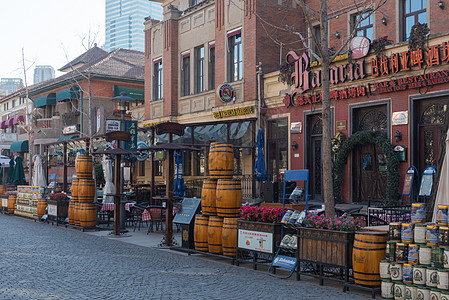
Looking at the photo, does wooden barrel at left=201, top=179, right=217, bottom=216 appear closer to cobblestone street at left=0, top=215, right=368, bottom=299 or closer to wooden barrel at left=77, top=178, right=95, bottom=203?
cobblestone street at left=0, top=215, right=368, bottom=299

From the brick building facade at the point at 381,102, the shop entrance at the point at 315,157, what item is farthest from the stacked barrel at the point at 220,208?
the shop entrance at the point at 315,157

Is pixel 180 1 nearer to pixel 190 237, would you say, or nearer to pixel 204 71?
pixel 204 71

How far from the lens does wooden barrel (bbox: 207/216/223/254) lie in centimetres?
1115

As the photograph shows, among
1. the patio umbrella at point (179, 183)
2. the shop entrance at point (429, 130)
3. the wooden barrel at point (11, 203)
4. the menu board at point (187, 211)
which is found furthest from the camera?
the wooden barrel at point (11, 203)

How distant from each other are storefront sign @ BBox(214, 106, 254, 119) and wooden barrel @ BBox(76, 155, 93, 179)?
8.23 m

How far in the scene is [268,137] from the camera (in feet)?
75.0

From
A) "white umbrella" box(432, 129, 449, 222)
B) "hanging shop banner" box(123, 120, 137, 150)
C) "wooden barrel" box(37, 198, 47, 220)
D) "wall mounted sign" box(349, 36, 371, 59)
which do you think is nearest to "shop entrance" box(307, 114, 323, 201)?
"wall mounted sign" box(349, 36, 371, 59)

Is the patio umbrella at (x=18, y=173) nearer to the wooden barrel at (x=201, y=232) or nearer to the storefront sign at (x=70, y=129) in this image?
the storefront sign at (x=70, y=129)

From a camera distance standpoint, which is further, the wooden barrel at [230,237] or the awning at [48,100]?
the awning at [48,100]

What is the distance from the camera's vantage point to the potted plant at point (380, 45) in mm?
17375

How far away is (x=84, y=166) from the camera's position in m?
17.4

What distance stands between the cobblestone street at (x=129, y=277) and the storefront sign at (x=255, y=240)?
44cm

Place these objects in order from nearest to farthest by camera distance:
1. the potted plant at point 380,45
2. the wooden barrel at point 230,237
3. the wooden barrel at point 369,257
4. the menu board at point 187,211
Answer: the wooden barrel at point 369,257 < the wooden barrel at point 230,237 < the menu board at point 187,211 < the potted plant at point 380,45

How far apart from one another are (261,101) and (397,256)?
15.9 metres
